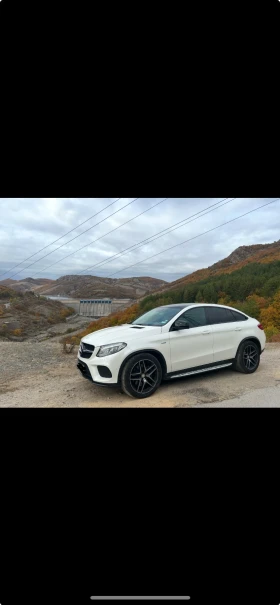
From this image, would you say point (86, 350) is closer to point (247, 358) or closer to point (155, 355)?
point (155, 355)

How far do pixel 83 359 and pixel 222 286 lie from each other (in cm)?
925

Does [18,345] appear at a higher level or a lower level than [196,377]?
higher

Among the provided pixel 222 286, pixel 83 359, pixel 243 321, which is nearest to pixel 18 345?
pixel 83 359

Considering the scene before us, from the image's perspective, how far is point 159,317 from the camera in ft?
13.6

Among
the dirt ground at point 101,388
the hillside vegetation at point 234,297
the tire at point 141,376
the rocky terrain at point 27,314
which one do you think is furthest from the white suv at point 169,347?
the rocky terrain at point 27,314

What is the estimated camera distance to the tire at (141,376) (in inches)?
132

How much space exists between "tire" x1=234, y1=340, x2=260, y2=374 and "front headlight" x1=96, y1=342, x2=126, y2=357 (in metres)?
1.97

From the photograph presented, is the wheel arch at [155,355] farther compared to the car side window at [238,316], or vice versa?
the car side window at [238,316]

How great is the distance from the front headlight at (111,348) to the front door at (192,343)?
714 mm

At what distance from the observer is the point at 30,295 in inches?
644

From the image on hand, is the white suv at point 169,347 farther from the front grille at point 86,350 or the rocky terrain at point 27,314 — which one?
the rocky terrain at point 27,314

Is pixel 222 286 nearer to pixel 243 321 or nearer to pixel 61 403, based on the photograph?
pixel 243 321

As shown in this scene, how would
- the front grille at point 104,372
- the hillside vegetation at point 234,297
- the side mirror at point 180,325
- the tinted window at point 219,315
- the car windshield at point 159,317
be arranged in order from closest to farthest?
the front grille at point 104,372
the side mirror at point 180,325
the car windshield at point 159,317
the tinted window at point 219,315
the hillside vegetation at point 234,297

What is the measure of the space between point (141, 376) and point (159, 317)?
1.04 metres
